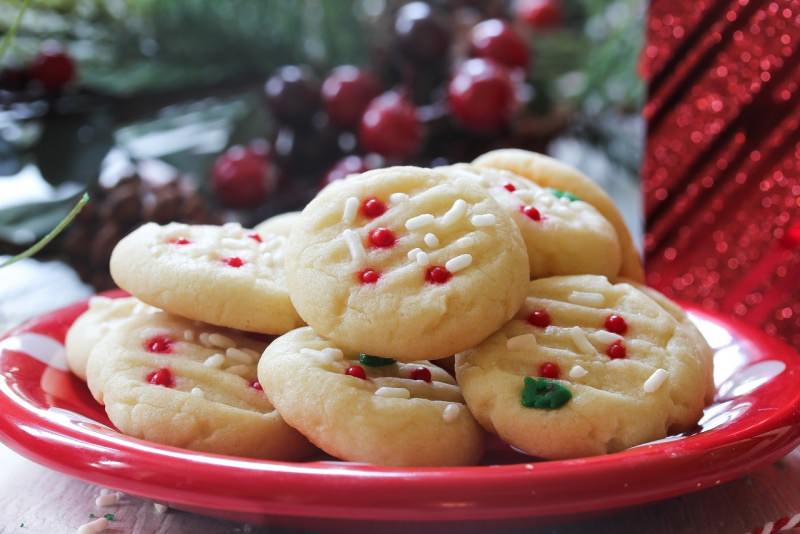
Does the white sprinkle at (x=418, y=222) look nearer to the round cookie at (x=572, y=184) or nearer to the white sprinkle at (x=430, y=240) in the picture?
the white sprinkle at (x=430, y=240)

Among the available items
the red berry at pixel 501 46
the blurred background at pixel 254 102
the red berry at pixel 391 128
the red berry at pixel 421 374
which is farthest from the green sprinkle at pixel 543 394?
the red berry at pixel 501 46

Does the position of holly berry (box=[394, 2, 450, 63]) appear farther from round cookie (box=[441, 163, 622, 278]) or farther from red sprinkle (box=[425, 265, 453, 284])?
red sprinkle (box=[425, 265, 453, 284])

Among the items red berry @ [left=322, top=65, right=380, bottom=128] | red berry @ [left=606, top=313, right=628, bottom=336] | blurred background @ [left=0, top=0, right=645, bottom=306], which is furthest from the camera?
red berry @ [left=322, top=65, right=380, bottom=128]

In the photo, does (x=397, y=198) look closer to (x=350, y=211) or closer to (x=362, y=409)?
(x=350, y=211)

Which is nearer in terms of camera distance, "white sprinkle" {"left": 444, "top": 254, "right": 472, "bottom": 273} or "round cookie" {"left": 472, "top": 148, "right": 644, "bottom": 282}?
"white sprinkle" {"left": 444, "top": 254, "right": 472, "bottom": 273}

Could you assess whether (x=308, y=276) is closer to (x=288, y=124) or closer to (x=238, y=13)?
(x=288, y=124)

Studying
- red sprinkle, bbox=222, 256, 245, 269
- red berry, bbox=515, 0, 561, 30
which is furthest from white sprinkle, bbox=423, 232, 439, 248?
red berry, bbox=515, 0, 561, 30

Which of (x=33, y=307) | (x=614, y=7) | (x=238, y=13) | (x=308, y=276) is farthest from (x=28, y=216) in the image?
(x=614, y=7)
